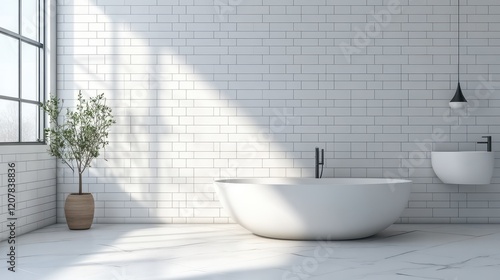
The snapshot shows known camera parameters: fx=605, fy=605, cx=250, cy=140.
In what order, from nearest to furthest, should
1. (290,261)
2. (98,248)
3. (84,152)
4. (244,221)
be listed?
(290,261), (98,248), (244,221), (84,152)

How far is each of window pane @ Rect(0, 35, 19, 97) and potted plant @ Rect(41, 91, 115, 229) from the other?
1.49ft

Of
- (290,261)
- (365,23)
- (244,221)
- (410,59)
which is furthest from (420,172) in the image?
(290,261)

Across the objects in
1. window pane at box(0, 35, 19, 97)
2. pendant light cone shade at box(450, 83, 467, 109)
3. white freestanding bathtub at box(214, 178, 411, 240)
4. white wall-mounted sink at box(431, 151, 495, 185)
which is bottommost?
white freestanding bathtub at box(214, 178, 411, 240)

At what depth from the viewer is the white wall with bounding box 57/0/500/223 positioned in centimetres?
620

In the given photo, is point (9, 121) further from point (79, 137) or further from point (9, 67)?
point (79, 137)

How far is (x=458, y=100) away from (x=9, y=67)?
A: 4.24 metres

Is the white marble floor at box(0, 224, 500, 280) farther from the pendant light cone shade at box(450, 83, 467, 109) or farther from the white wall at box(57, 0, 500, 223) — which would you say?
the pendant light cone shade at box(450, 83, 467, 109)

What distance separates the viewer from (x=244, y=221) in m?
5.09

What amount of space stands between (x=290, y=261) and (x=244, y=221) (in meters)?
0.97

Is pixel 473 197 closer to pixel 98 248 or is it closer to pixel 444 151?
pixel 444 151

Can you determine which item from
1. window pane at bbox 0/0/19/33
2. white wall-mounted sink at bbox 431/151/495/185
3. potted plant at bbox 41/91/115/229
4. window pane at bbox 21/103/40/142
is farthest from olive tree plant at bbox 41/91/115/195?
white wall-mounted sink at bbox 431/151/495/185

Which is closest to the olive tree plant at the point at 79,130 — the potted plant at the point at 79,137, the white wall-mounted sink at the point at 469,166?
the potted plant at the point at 79,137

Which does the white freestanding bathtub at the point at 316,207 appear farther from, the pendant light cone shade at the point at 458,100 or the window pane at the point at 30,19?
the window pane at the point at 30,19

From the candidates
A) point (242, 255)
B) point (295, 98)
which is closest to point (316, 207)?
point (242, 255)
